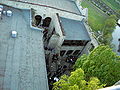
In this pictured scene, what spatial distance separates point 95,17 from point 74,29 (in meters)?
29.3

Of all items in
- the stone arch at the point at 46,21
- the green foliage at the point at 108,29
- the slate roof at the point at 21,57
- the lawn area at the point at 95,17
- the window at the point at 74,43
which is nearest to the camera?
the slate roof at the point at 21,57

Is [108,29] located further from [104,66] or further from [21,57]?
[21,57]

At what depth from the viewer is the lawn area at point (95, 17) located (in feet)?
207

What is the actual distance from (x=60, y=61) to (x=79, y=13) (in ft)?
39.6

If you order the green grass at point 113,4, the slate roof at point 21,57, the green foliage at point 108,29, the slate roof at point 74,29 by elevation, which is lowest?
the green grass at point 113,4

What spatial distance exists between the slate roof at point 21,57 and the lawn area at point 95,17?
112ft

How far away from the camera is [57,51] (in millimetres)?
39219

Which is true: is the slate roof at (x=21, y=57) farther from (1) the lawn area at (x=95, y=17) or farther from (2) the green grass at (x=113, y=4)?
(2) the green grass at (x=113, y=4)

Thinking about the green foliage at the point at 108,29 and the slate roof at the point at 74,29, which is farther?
the green foliage at the point at 108,29

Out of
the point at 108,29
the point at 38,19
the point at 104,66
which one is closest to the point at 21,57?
the point at 104,66

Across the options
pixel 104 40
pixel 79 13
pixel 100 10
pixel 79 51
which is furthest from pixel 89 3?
pixel 79 51

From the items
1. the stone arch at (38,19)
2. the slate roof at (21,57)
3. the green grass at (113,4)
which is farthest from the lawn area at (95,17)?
the slate roof at (21,57)

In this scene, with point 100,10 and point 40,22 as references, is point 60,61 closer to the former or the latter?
point 40,22

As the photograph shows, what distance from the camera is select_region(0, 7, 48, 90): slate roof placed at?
2294 centimetres
